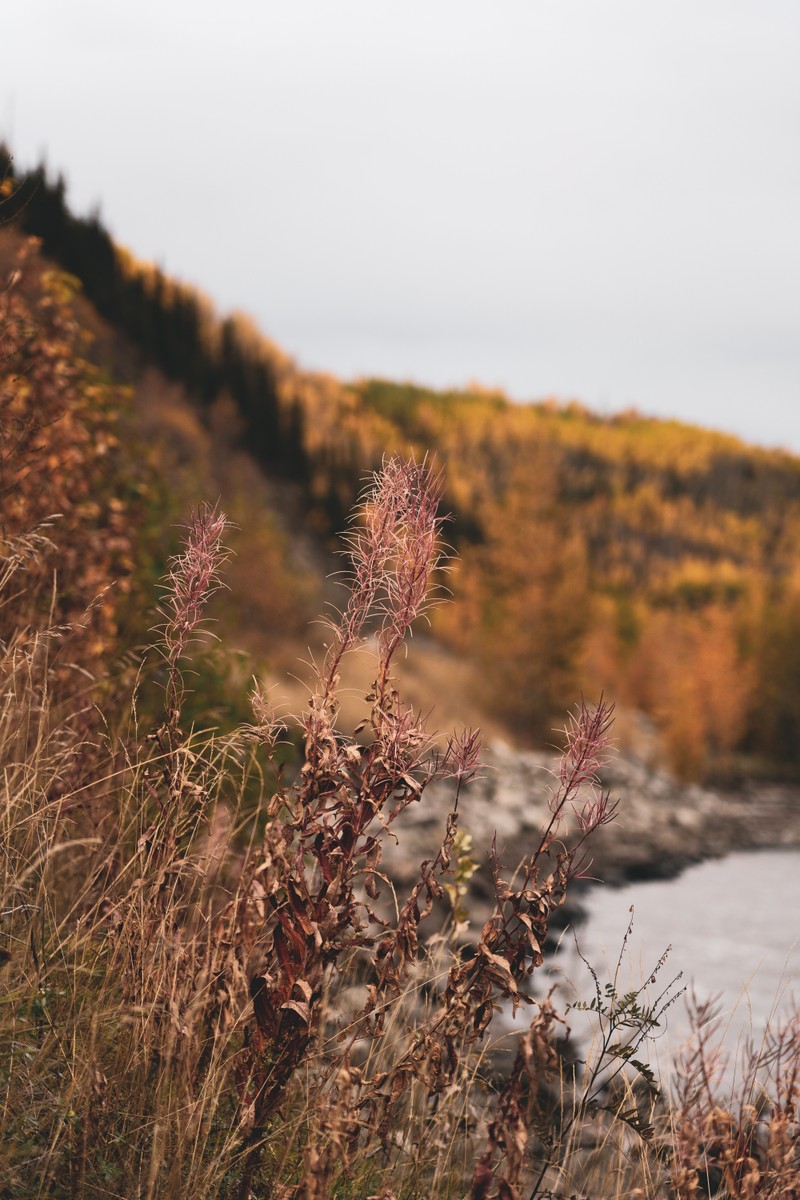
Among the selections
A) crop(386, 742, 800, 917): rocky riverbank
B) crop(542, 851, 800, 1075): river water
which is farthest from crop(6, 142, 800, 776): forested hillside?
crop(542, 851, 800, 1075): river water

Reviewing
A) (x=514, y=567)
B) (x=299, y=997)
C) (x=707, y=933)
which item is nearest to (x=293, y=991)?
(x=299, y=997)

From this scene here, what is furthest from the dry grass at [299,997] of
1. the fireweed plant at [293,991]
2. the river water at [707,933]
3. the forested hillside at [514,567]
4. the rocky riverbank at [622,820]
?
the river water at [707,933]

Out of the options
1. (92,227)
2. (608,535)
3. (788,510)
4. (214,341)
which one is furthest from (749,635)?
(788,510)

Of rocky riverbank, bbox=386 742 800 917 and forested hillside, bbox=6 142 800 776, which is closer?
rocky riverbank, bbox=386 742 800 917

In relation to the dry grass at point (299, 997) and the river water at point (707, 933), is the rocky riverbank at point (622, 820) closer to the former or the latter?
the river water at point (707, 933)

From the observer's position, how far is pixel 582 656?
1008 inches

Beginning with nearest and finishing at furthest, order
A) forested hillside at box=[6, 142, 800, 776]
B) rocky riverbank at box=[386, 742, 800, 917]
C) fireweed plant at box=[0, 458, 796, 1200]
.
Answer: fireweed plant at box=[0, 458, 796, 1200] < rocky riverbank at box=[386, 742, 800, 917] < forested hillside at box=[6, 142, 800, 776]

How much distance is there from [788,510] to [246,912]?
16647 centimetres

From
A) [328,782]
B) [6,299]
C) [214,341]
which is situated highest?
[214,341]

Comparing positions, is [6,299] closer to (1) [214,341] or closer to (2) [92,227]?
(2) [92,227]

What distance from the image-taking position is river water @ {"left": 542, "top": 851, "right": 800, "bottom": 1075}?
352 inches

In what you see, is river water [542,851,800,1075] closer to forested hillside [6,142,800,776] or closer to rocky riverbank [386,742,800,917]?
rocky riverbank [386,742,800,917]

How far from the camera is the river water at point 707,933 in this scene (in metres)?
8.94

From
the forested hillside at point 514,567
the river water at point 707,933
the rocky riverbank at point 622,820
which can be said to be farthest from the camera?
the forested hillside at point 514,567
